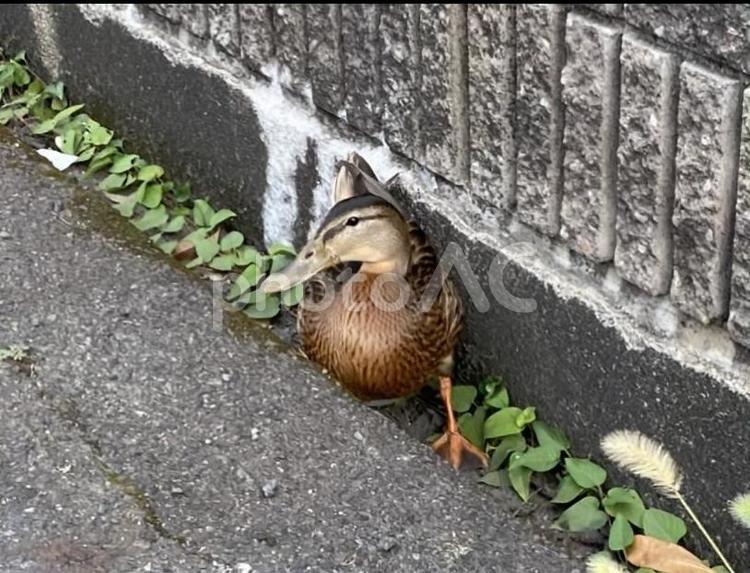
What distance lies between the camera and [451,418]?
409cm

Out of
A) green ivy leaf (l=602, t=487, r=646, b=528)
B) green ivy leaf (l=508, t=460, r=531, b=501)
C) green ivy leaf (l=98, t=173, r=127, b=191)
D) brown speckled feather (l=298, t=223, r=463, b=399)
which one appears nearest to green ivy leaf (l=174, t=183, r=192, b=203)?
green ivy leaf (l=98, t=173, r=127, b=191)

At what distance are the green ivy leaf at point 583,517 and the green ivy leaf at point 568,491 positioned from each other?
1.0 inches

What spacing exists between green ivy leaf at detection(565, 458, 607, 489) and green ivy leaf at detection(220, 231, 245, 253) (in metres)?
1.41

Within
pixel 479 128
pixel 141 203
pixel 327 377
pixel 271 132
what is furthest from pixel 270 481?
pixel 141 203

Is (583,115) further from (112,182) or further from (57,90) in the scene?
(57,90)

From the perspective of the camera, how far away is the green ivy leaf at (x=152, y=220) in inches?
188

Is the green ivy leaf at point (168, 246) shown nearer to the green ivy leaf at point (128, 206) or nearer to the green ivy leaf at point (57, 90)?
the green ivy leaf at point (128, 206)

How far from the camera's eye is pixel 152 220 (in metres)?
4.79

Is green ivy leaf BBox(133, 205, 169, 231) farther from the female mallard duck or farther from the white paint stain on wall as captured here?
the female mallard duck

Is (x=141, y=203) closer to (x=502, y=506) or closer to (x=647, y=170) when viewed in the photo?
(x=502, y=506)

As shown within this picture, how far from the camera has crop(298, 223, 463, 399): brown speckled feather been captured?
4145 millimetres

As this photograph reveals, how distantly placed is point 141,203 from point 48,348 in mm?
1009

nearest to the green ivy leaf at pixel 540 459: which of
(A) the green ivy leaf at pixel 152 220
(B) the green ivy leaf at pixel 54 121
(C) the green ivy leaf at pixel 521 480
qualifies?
(C) the green ivy leaf at pixel 521 480

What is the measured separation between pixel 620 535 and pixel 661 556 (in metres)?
0.11
